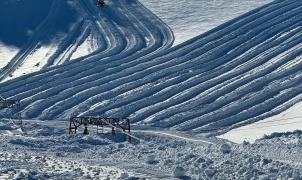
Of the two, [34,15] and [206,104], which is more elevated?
[34,15]

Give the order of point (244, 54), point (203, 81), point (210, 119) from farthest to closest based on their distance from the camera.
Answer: point (244, 54)
point (203, 81)
point (210, 119)

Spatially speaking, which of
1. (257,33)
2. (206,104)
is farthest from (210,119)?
(257,33)

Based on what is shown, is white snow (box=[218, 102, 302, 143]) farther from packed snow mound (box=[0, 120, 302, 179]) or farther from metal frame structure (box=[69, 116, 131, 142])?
packed snow mound (box=[0, 120, 302, 179])

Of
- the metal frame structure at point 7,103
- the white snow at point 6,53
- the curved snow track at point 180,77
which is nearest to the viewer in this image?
the metal frame structure at point 7,103

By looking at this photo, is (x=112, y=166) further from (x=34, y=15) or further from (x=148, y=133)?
(x=34, y=15)

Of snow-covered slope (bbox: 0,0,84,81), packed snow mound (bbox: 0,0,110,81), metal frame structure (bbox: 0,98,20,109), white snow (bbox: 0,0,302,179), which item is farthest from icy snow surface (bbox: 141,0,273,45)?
metal frame structure (bbox: 0,98,20,109)

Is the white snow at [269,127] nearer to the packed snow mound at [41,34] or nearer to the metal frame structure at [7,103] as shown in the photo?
the metal frame structure at [7,103]

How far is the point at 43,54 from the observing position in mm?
58500

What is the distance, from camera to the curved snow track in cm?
4603

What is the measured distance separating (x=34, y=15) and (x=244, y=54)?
21.1 metres

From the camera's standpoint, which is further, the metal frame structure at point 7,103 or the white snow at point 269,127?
the metal frame structure at point 7,103

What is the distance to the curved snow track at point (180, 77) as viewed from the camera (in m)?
46.0

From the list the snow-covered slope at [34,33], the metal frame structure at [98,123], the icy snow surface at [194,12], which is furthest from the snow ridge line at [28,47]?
the metal frame structure at [98,123]

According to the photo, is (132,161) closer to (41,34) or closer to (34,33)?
(41,34)
